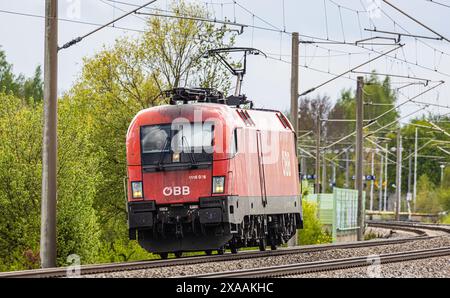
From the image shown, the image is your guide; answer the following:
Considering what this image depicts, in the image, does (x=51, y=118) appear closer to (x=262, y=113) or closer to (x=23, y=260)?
(x=262, y=113)

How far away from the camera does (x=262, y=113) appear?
28.4m

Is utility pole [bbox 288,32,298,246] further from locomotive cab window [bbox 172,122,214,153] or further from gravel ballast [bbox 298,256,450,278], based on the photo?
gravel ballast [bbox 298,256,450,278]

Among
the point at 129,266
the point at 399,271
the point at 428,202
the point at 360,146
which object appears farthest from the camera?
the point at 428,202

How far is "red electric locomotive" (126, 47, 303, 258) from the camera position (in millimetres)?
25000

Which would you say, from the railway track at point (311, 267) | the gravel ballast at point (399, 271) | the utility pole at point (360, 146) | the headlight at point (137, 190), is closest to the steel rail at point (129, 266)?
the headlight at point (137, 190)

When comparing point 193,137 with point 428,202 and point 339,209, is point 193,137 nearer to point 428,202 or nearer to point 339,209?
point 339,209

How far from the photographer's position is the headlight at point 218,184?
81.7 ft

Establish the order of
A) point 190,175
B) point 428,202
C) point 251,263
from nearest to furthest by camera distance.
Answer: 1. point 251,263
2. point 190,175
3. point 428,202

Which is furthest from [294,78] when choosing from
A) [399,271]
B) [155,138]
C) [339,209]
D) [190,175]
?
[399,271]

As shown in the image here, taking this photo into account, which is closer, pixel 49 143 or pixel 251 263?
pixel 251 263

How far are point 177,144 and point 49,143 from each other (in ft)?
9.80

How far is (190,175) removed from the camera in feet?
82.3
